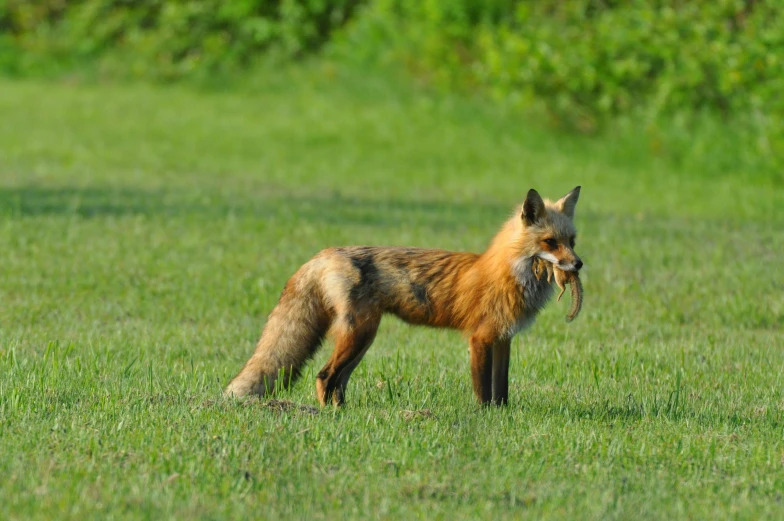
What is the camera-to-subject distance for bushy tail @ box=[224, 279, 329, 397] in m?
6.70

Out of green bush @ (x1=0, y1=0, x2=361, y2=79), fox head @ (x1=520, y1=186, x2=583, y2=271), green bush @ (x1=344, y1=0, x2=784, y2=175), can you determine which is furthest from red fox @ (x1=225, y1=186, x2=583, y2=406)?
green bush @ (x1=0, y1=0, x2=361, y2=79)

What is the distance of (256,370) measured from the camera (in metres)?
6.73

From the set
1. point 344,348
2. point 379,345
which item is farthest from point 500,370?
point 379,345

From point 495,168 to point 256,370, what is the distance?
45.4 ft

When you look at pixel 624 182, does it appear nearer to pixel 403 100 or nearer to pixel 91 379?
pixel 403 100

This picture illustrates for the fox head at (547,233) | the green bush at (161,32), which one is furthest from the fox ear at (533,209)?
the green bush at (161,32)

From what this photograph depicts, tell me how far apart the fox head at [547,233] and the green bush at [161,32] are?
69.7 ft

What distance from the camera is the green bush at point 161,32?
90.6ft

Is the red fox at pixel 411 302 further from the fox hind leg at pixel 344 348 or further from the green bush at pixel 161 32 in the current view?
the green bush at pixel 161 32

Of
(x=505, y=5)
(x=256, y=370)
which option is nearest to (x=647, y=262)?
(x=256, y=370)

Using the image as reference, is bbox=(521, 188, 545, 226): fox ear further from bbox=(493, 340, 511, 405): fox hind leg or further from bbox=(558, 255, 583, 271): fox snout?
bbox=(493, 340, 511, 405): fox hind leg

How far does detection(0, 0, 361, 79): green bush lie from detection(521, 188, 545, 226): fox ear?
2126cm

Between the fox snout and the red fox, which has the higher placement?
the fox snout

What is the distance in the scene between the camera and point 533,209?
6645mm
